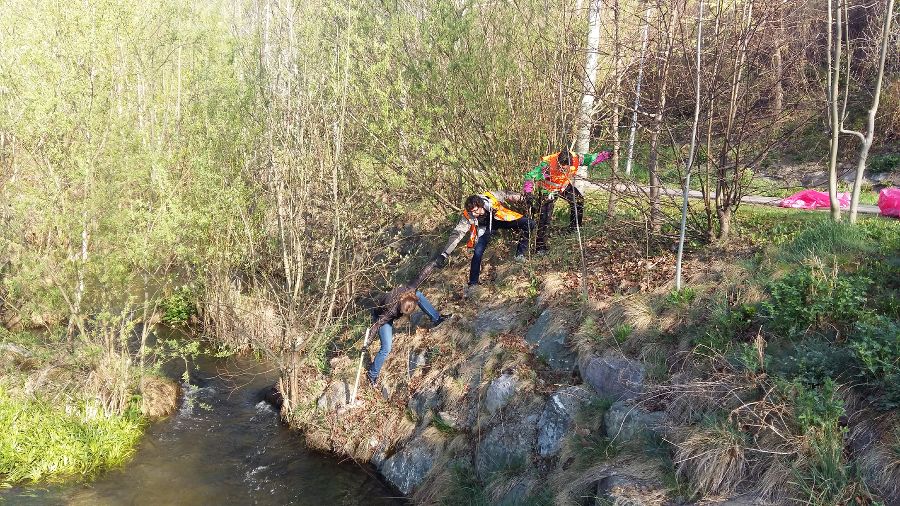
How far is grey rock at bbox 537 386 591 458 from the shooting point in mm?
5984

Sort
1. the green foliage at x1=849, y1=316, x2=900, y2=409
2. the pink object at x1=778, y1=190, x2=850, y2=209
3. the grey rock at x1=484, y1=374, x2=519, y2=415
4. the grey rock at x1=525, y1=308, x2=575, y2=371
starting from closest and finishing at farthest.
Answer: the green foliage at x1=849, y1=316, x2=900, y2=409 → the grey rock at x1=484, y1=374, x2=519, y2=415 → the grey rock at x1=525, y1=308, x2=575, y2=371 → the pink object at x1=778, y1=190, x2=850, y2=209

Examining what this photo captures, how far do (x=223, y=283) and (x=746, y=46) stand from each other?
8.67 meters

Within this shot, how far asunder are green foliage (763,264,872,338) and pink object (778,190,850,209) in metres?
4.58

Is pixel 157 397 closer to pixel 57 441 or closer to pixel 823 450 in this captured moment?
pixel 57 441

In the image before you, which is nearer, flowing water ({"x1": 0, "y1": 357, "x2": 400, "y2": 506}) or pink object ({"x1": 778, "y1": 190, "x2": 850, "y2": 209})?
flowing water ({"x1": 0, "y1": 357, "x2": 400, "y2": 506})

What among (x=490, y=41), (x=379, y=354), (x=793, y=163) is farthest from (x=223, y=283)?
(x=793, y=163)

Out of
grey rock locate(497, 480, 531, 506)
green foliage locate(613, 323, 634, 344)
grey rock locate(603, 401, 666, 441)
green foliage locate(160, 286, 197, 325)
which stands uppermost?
green foliage locate(613, 323, 634, 344)

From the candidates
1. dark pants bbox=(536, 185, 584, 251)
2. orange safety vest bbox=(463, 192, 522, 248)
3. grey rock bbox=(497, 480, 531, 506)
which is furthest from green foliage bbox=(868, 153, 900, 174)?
grey rock bbox=(497, 480, 531, 506)

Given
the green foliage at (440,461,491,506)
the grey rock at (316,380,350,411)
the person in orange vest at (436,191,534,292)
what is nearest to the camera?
the green foliage at (440,461,491,506)

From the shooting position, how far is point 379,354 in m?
8.09

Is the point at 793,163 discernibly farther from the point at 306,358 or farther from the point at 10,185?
the point at 10,185

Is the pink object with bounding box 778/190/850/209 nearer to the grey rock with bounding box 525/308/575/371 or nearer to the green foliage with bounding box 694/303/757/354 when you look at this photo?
the green foliage with bounding box 694/303/757/354

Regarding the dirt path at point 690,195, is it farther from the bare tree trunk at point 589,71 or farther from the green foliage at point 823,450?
the green foliage at point 823,450

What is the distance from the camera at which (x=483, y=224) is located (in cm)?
875
